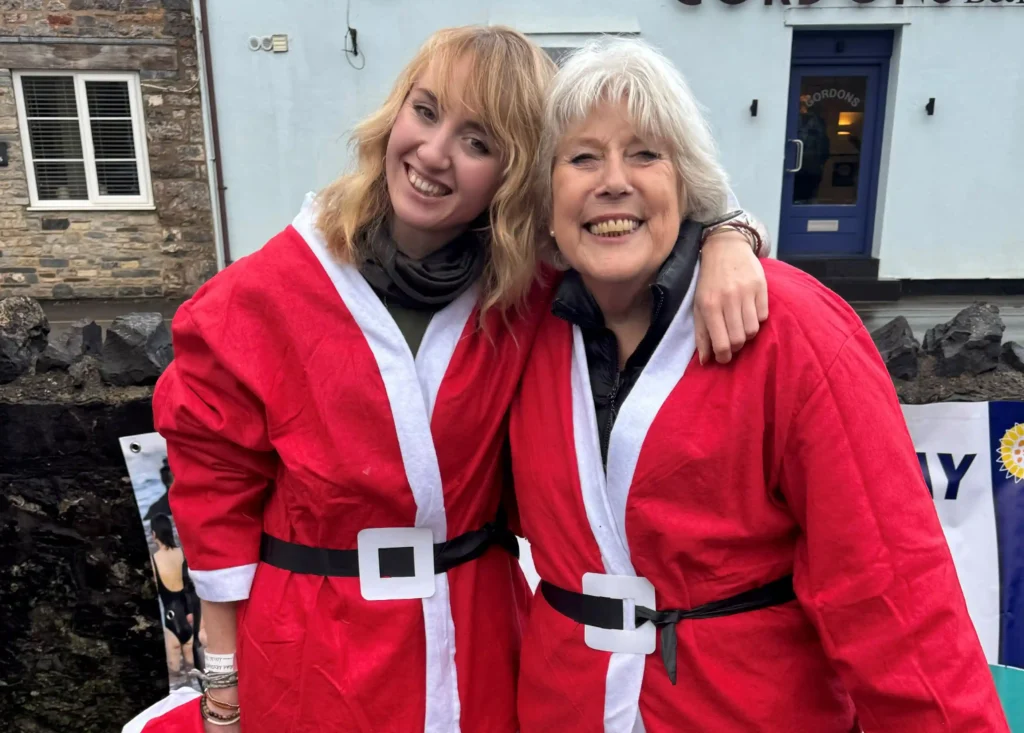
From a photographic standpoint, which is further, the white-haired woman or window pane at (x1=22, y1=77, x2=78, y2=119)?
window pane at (x1=22, y1=77, x2=78, y2=119)

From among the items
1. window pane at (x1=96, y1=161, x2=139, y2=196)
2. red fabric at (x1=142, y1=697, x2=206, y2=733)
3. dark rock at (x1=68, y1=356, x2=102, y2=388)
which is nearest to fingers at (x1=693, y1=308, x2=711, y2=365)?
red fabric at (x1=142, y1=697, x2=206, y2=733)

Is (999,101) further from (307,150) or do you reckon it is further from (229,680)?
(229,680)

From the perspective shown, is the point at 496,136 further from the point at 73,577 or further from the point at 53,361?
the point at 73,577

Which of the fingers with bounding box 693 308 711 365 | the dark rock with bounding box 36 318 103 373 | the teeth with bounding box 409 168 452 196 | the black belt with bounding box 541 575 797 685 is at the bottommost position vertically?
the black belt with bounding box 541 575 797 685

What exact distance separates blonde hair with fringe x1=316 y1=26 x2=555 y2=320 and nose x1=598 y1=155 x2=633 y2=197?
180 mm

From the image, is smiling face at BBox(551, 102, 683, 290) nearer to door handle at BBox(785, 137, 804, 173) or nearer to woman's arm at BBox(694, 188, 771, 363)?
woman's arm at BBox(694, 188, 771, 363)

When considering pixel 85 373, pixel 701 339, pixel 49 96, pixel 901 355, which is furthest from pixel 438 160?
pixel 49 96

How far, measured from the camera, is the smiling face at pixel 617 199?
1229 millimetres

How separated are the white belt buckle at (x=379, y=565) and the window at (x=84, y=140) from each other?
8392 millimetres

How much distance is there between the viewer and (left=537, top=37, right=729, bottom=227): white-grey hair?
4.00 ft

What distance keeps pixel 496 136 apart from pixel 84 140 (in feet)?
28.5

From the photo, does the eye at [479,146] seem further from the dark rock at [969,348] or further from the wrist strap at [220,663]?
the dark rock at [969,348]

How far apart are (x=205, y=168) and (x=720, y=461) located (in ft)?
27.9

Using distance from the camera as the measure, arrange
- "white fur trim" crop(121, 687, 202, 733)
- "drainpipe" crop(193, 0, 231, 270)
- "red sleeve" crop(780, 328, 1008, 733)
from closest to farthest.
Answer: "red sleeve" crop(780, 328, 1008, 733) → "white fur trim" crop(121, 687, 202, 733) → "drainpipe" crop(193, 0, 231, 270)
